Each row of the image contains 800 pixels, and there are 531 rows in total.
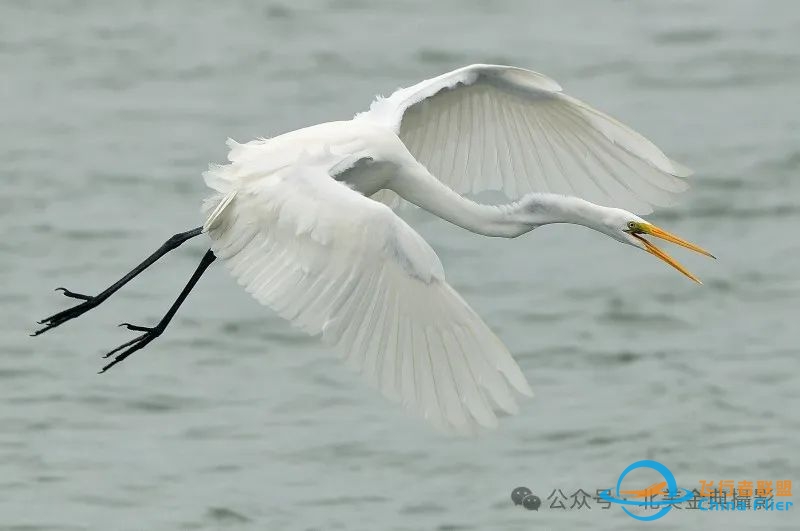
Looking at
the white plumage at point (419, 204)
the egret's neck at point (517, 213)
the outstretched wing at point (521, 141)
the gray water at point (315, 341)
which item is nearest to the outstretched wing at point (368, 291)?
the white plumage at point (419, 204)

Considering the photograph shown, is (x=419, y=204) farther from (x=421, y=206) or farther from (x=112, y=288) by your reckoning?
(x=112, y=288)

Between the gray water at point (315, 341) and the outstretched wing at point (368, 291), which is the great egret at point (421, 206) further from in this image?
the gray water at point (315, 341)

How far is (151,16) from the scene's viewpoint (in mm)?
18500

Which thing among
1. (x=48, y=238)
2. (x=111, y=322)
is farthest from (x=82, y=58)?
(x=111, y=322)

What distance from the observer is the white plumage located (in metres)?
7.81

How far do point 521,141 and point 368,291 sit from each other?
7.46ft

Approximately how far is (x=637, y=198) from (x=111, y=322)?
508 centimetres

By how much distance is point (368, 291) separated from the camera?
8.11 metres

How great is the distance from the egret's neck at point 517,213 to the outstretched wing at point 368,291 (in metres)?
0.80

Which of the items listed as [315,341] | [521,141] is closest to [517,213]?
[521,141]

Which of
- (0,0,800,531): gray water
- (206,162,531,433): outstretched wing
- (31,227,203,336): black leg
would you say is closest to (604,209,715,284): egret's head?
(206,162,531,433): outstretched wing

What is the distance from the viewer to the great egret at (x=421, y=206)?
7816 mm

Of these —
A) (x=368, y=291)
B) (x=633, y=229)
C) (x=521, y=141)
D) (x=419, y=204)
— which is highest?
(x=521, y=141)

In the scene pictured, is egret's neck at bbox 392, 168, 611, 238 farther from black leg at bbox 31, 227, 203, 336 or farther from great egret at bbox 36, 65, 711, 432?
black leg at bbox 31, 227, 203, 336
